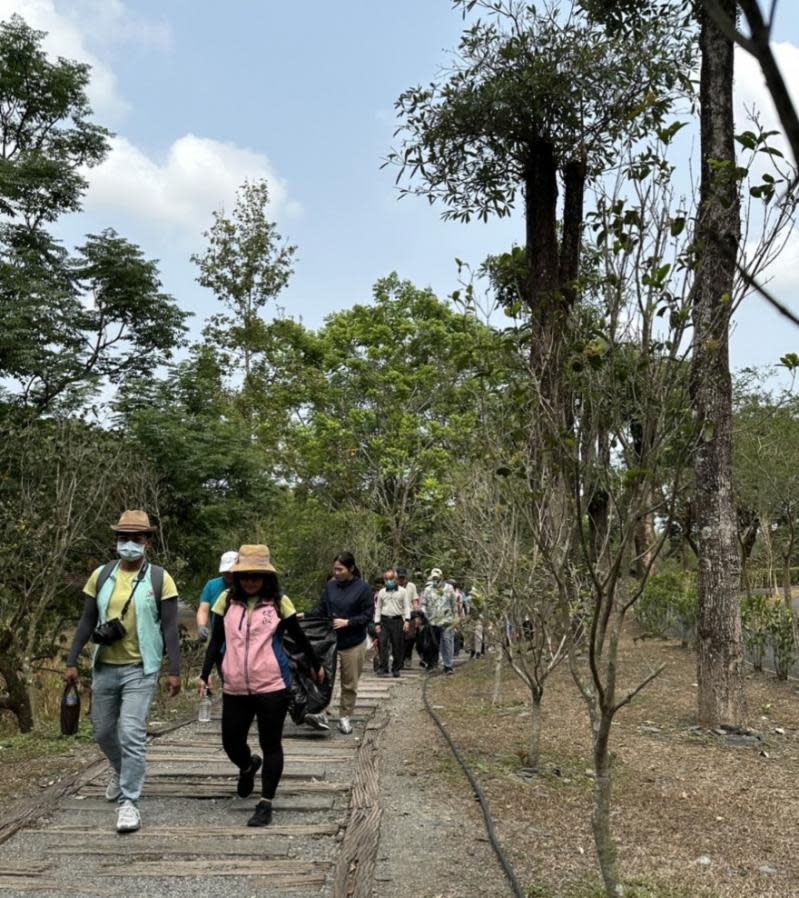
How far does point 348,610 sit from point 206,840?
389 centimetres

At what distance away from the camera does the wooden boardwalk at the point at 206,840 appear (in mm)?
4391

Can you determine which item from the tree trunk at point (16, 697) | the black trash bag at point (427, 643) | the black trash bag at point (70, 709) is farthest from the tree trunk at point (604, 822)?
the black trash bag at point (427, 643)

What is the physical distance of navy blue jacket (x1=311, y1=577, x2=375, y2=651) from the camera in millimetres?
8930

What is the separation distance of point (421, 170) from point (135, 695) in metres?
8.94

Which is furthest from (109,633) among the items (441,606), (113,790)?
(441,606)

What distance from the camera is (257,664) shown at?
5590mm

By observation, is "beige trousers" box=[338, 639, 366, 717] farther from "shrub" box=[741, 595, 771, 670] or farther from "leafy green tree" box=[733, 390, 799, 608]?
"leafy green tree" box=[733, 390, 799, 608]

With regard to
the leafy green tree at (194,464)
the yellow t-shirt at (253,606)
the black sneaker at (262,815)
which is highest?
the leafy green tree at (194,464)

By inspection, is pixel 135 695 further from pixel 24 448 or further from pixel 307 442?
pixel 307 442

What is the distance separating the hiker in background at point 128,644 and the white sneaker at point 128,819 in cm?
6

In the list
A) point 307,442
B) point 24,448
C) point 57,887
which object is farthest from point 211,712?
point 307,442

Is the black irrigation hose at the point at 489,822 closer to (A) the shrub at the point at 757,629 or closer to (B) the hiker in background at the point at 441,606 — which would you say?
(B) the hiker in background at the point at 441,606

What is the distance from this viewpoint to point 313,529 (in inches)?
890

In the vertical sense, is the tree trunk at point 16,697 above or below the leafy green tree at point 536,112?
below
